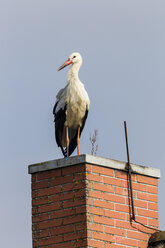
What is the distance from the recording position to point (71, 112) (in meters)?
10.3

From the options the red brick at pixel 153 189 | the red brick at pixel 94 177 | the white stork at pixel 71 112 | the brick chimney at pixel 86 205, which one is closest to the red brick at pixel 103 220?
the brick chimney at pixel 86 205

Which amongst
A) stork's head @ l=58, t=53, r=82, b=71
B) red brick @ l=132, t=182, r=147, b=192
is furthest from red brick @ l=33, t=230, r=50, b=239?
stork's head @ l=58, t=53, r=82, b=71

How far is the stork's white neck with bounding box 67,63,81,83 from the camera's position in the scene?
10.4 m

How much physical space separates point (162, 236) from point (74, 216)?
949 millimetres

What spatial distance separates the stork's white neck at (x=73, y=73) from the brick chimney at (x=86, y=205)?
4085mm

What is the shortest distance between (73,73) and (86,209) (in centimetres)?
502

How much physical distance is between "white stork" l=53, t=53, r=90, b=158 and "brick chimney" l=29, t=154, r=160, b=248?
12.0 ft

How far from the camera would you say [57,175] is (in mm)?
6195

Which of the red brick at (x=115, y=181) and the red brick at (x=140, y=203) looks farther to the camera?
the red brick at (x=140, y=203)

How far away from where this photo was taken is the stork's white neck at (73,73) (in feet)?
34.1

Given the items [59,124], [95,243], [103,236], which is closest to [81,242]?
[95,243]

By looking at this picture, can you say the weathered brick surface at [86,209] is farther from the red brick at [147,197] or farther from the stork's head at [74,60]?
the stork's head at [74,60]

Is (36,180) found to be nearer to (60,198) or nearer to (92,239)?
(60,198)

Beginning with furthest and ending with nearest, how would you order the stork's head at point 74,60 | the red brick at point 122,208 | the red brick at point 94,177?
the stork's head at point 74,60 < the red brick at point 122,208 < the red brick at point 94,177
